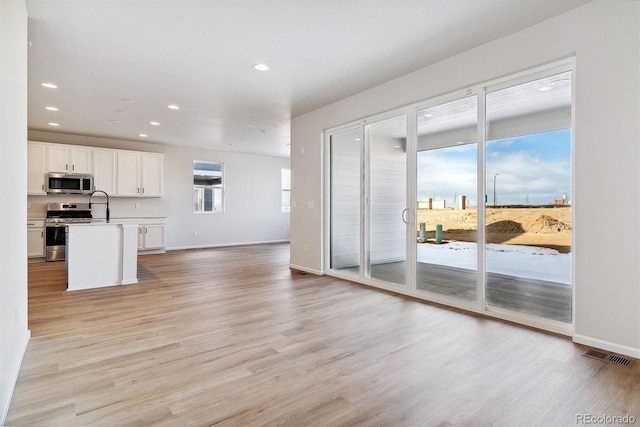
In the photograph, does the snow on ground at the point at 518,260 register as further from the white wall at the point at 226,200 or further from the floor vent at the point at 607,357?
the white wall at the point at 226,200

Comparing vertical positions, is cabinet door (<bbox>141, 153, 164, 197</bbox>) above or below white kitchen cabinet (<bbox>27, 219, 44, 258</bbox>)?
above

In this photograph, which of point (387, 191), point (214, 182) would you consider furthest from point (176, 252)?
point (387, 191)

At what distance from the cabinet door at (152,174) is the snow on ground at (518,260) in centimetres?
681

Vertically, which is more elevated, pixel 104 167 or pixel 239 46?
pixel 239 46

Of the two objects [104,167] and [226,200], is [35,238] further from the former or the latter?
[226,200]

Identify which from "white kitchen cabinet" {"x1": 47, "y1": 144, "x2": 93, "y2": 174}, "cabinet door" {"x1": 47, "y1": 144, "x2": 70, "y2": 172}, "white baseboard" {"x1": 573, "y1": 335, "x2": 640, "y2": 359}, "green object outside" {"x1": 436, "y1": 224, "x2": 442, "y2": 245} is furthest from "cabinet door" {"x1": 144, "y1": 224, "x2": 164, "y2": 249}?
"white baseboard" {"x1": 573, "y1": 335, "x2": 640, "y2": 359}

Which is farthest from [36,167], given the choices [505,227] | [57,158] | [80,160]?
[505,227]

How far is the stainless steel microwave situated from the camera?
6.77 meters

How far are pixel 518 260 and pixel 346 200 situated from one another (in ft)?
8.21

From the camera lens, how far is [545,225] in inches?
126

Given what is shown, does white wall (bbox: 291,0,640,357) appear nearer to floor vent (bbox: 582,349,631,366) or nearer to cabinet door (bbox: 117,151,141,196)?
floor vent (bbox: 582,349,631,366)

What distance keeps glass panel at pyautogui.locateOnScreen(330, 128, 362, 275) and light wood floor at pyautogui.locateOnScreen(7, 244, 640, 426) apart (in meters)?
1.35

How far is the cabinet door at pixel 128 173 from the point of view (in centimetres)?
762

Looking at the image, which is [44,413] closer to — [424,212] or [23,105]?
[23,105]
